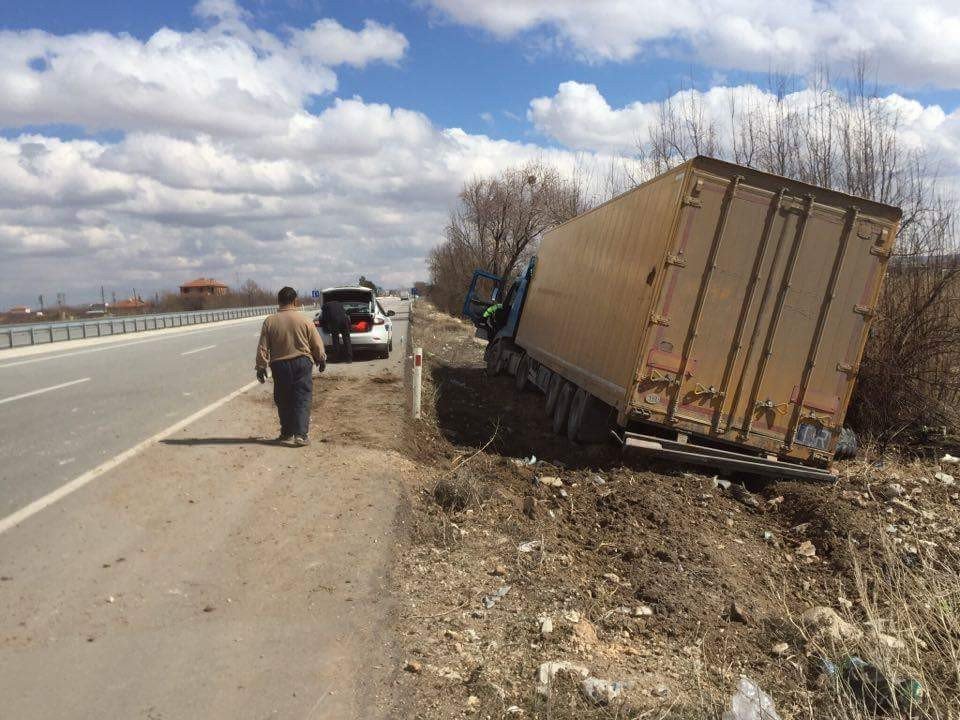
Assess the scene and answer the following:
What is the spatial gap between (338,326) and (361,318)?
1.04 meters

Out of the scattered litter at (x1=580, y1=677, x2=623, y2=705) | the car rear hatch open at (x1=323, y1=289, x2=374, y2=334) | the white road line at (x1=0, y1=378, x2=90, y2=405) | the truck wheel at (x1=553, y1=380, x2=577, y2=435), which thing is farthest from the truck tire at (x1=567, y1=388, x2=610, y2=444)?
the car rear hatch open at (x1=323, y1=289, x2=374, y2=334)

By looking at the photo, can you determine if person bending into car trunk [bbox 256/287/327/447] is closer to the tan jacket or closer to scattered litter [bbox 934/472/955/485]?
the tan jacket

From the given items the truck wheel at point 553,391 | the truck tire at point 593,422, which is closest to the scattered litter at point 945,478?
the truck tire at point 593,422

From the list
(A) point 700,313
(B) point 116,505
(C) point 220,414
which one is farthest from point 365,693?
(C) point 220,414

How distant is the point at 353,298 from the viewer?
1994 centimetres

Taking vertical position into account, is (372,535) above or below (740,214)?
below

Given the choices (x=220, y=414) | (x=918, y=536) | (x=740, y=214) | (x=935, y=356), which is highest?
(x=740, y=214)

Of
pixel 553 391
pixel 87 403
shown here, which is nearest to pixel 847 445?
pixel 553 391

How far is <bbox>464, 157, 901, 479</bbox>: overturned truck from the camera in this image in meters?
7.86

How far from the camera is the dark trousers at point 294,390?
8.55 m

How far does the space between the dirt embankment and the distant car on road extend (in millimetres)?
10225

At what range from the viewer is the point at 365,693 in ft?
12.2

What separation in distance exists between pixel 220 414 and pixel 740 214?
738 centimetres

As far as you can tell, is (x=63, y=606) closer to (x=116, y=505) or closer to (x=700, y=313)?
(x=116, y=505)
